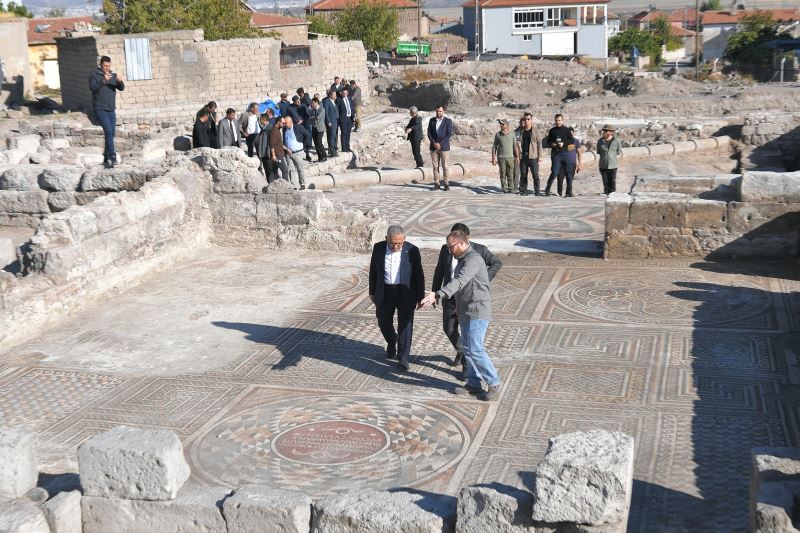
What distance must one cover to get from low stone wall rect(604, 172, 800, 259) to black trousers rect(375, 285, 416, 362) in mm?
4335

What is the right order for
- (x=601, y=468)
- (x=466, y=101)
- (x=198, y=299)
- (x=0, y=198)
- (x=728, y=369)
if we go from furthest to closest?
1. (x=466, y=101)
2. (x=0, y=198)
3. (x=198, y=299)
4. (x=728, y=369)
5. (x=601, y=468)

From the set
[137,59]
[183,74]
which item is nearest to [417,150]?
[183,74]

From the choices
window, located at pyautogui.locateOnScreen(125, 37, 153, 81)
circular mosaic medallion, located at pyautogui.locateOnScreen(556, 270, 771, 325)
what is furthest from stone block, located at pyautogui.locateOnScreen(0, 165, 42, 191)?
window, located at pyautogui.locateOnScreen(125, 37, 153, 81)

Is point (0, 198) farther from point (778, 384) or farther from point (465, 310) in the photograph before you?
point (778, 384)

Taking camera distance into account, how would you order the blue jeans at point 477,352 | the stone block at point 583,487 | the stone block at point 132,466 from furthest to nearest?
the blue jeans at point 477,352
the stone block at point 132,466
the stone block at point 583,487

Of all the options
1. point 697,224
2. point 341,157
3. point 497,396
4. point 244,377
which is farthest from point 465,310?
point 341,157

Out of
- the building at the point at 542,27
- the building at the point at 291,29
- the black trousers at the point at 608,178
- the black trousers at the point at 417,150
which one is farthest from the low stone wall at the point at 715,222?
the building at the point at 542,27

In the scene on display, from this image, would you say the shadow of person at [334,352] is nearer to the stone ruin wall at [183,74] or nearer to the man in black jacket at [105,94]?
the man in black jacket at [105,94]

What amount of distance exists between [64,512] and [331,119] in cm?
1568

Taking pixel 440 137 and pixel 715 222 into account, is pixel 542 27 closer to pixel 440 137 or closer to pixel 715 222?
pixel 440 137

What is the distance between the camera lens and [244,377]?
28.5 ft

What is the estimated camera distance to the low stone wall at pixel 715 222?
1165 cm

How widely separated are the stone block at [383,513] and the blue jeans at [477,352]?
2.32 meters

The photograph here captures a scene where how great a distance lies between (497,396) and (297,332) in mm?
→ 2603
